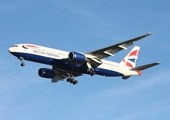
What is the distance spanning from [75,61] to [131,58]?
15981 millimetres

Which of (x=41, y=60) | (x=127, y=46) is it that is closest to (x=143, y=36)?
(x=127, y=46)

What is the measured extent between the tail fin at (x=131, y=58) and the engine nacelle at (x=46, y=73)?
1149 cm

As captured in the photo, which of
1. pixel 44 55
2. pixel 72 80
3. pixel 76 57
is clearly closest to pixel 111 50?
pixel 76 57

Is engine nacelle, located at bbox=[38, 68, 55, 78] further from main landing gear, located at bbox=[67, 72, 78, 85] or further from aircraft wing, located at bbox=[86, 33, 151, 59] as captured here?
aircraft wing, located at bbox=[86, 33, 151, 59]

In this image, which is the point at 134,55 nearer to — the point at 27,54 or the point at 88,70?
the point at 88,70

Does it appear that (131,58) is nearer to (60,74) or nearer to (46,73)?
(60,74)

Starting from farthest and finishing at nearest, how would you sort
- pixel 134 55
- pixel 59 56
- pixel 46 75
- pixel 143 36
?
pixel 134 55
pixel 46 75
pixel 59 56
pixel 143 36

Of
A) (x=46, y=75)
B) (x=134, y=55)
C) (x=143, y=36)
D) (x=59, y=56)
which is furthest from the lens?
(x=134, y=55)

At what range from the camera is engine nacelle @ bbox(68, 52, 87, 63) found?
6819cm

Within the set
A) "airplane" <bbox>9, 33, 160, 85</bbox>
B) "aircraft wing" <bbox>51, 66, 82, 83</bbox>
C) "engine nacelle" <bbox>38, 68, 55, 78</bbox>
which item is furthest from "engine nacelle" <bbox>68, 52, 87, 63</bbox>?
"engine nacelle" <bbox>38, 68, 55, 78</bbox>

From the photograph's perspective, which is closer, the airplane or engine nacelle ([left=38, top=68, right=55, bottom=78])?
the airplane

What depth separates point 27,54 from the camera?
68.2 metres

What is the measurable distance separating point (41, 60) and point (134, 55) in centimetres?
2055

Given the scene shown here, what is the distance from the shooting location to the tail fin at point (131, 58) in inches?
3127
